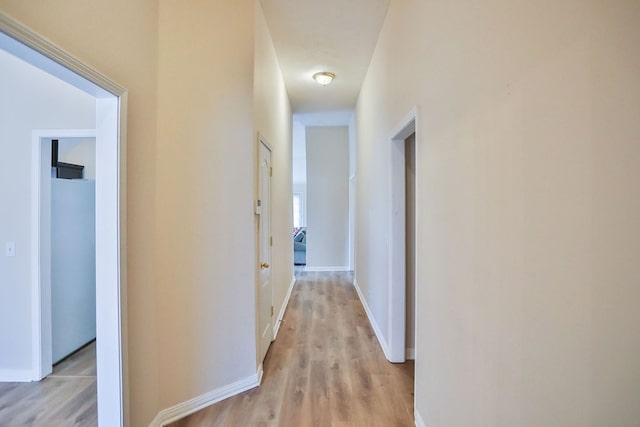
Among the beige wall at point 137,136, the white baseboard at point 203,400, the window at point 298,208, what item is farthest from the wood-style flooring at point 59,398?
the window at point 298,208

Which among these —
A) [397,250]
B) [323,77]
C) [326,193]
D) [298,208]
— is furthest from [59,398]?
[298,208]

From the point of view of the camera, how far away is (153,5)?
1936 mm

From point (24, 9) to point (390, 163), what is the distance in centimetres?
239

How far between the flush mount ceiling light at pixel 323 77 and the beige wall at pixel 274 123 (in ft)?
1.57

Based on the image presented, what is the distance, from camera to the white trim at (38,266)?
2.39 m

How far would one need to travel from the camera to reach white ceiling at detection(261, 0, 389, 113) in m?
2.67

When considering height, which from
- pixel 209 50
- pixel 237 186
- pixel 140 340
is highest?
pixel 209 50

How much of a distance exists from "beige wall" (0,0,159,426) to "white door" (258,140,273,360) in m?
0.88

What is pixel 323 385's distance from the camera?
2.47 metres

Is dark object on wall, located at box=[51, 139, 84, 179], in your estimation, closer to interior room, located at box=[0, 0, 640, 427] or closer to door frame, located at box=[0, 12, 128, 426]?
interior room, located at box=[0, 0, 640, 427]

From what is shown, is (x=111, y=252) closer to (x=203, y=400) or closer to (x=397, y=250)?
(x=203, y=400)

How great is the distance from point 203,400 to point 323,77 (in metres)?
3.68

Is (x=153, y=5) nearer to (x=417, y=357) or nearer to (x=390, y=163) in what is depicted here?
(x=390, y=163)

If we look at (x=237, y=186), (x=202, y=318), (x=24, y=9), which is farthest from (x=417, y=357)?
Answer: (x=24, y=9)
